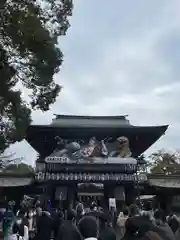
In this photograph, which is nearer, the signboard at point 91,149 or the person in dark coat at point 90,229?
the person in dark coat at point 90,229

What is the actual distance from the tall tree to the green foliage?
33202 millimetres

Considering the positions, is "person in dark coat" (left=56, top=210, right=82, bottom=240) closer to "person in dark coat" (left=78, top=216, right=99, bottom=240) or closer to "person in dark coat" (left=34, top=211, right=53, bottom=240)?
"person in dark coat" (left=78, top=216, right=99, bottom=240)

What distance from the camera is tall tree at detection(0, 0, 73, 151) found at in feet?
45.3

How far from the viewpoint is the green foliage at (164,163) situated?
157ft

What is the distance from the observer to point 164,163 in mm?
50656

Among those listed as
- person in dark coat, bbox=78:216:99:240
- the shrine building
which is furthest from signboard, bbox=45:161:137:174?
person in dark coat, bbox=78:216:99:240

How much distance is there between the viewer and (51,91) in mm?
15906

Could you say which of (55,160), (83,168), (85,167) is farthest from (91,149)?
(55,160)

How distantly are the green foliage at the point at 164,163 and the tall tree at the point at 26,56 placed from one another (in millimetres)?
33202

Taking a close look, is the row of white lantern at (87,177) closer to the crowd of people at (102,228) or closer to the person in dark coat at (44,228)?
the crowd of people at (102,228)

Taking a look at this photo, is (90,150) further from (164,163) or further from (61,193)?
(164,163)

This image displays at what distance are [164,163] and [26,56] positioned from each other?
38147 mm

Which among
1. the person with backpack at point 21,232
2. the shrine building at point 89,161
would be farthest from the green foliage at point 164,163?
the person with backpack at point 21,232

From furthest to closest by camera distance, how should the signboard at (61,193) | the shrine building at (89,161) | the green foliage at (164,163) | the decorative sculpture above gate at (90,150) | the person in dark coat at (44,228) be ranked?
1. the green foliage at (164,163)
2. the decorative sculpture above gate at (90,150)
3. the shrine building at (89,161)
4. the signboard at (61,193)
5. the person in dark coat at (44,228)
